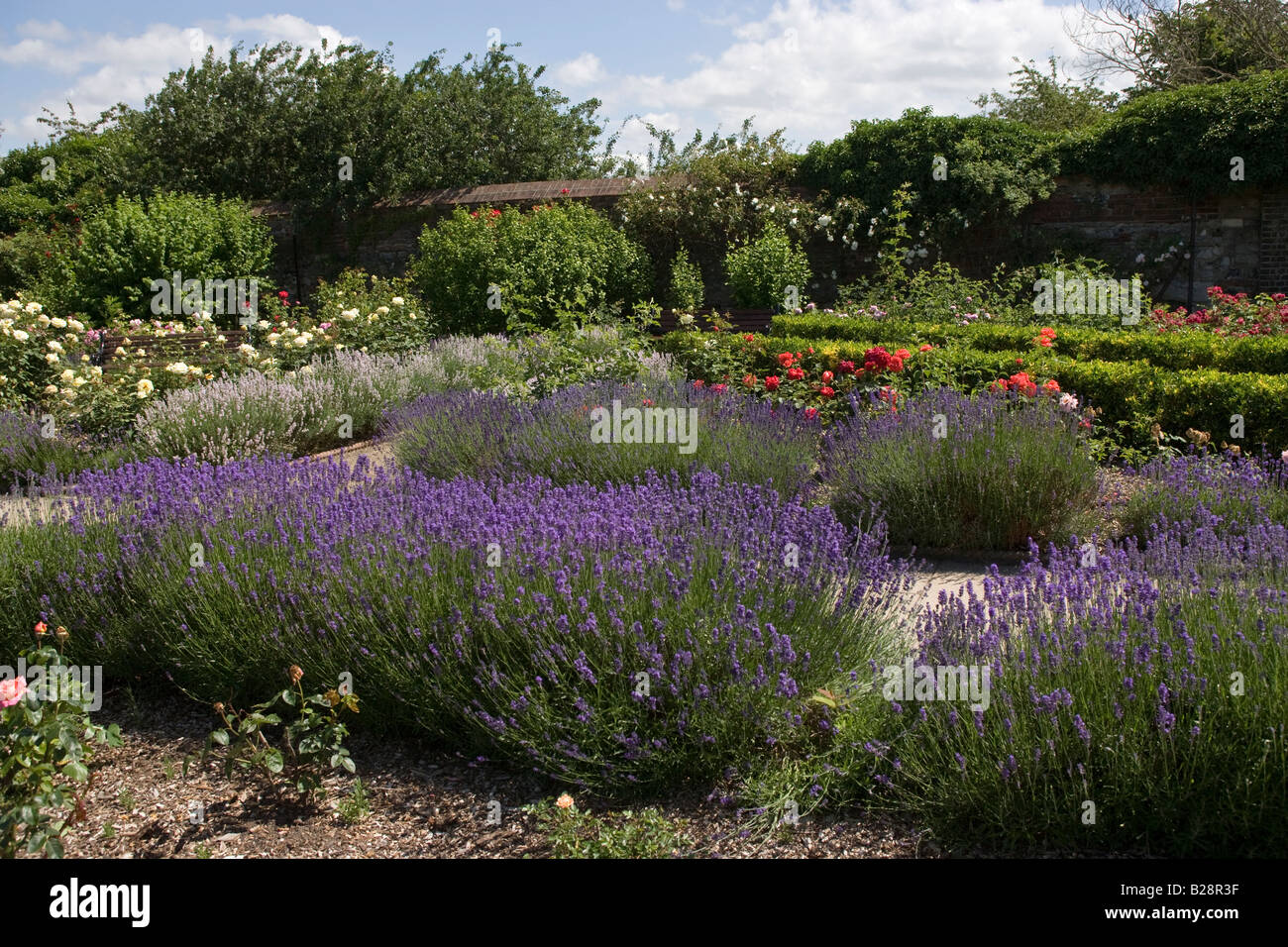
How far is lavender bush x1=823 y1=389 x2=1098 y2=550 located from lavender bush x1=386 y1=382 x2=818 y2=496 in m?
0.52

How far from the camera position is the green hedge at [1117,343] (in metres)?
7.65

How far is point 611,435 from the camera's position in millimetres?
5949

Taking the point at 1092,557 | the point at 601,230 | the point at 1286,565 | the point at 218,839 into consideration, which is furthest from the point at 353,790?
the point at 601,230

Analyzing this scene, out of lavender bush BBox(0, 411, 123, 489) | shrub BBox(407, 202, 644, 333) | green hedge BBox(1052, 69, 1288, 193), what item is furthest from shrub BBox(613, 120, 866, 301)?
lavender bush BBox(0, 411, 123, 489)

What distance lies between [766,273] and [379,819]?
411 inches

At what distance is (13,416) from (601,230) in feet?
25.5

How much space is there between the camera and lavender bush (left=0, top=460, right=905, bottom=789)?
312cm

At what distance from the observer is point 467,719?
336 centimetres

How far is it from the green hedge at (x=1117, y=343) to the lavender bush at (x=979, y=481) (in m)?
2.69

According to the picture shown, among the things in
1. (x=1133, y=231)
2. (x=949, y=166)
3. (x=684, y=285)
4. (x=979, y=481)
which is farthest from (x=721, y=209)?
(x=979, y=481)

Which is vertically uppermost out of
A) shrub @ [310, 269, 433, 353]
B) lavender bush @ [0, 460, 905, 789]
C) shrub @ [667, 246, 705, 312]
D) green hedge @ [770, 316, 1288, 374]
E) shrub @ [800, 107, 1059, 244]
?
shrub @ [800, 107, 1059, 244]

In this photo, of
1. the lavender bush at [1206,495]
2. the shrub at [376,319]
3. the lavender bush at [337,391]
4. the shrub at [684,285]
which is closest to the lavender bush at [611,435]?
the lavender bush at [337,391]

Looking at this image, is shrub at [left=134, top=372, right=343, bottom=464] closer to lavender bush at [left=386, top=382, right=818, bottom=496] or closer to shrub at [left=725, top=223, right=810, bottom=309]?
lavender bush at [left=386, top=382, right=818, bottom=496]

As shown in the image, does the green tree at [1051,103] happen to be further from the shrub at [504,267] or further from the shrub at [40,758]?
the shrub at [40,758]
